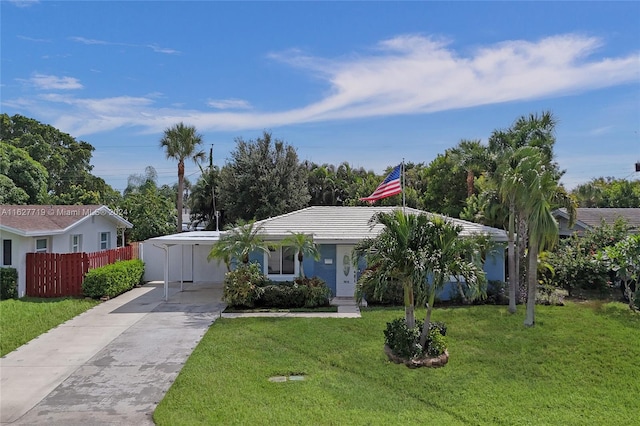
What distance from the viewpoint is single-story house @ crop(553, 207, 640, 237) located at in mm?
21827

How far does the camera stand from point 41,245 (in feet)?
56.7

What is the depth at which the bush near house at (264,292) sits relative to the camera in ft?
49.1

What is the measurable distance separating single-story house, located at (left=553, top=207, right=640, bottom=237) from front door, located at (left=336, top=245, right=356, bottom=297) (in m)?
11.5

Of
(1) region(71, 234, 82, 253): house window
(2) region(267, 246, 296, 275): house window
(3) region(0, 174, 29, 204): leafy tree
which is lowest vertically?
(2) region(267, 246, 296, 275): house window

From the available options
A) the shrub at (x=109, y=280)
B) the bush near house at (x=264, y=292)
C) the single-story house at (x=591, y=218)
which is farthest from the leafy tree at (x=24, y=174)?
the single-story house at (x=591, y=218)

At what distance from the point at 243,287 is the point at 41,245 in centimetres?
876

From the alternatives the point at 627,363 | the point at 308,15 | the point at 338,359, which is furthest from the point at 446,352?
the point at 308,15

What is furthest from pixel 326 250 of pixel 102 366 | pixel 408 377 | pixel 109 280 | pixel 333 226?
pixel 102 366

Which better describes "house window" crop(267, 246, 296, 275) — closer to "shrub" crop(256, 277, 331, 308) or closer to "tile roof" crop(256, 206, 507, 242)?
"tile roof" crop(256, 206, 507, 242)

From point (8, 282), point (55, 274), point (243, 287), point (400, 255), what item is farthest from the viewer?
point (55, 274)

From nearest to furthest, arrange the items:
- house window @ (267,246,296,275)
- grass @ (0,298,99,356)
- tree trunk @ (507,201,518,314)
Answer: grass @ (0,298,99,356), tree trunk @ (507,201,518,314), house window @ (267,246,296,275)

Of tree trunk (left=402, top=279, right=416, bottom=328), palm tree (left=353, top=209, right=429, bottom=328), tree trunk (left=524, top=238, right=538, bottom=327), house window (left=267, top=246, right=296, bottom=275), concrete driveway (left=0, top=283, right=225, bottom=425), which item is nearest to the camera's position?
concrete driveway (left=0, top=283, right=225, bottom=425)

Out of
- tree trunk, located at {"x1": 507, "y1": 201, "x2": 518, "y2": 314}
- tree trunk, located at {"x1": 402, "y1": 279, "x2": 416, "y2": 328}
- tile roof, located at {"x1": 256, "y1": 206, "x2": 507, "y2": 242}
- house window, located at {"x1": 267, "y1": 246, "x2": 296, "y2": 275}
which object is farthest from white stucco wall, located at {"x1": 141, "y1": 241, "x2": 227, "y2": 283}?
tree trunk, located at {"x1": 402, "y1": 279, "x2": 416, "y2": 328}

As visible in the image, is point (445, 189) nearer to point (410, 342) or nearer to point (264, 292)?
point (264, 292)
